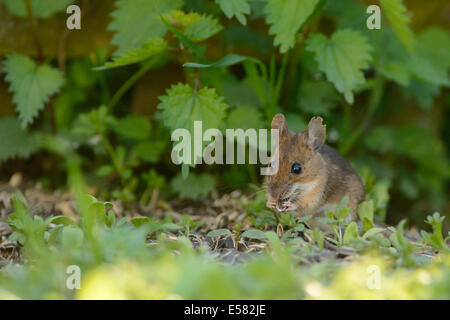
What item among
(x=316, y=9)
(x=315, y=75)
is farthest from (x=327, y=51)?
(x=315, y=75)

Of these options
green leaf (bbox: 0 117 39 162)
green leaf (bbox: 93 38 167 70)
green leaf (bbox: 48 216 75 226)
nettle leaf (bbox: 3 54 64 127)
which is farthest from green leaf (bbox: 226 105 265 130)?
green leaf (bbox: 0 117 39 162)

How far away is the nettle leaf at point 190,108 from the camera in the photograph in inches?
124

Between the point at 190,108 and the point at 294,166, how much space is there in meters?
0.63

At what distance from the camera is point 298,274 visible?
2176 mm

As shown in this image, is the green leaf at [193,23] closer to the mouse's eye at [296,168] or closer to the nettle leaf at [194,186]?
the mouse's eye at [296,168]

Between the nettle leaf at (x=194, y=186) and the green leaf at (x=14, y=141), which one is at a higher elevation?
the green leaf at (x=14, y=141)

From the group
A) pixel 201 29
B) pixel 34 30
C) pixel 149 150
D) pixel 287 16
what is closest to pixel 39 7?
pixel 34 30

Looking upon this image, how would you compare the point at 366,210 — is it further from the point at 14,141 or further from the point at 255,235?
the point at 14,141

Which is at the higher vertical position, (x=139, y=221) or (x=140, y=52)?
(x=140, y=52)

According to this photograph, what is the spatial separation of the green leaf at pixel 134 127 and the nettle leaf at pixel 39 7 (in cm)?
84

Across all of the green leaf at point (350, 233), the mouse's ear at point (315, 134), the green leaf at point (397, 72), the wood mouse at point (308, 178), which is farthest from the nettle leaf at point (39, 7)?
the green leaf at point (350, 233)

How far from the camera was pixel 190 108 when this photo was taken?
127 inches

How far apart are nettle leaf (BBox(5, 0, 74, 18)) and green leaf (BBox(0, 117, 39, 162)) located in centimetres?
80

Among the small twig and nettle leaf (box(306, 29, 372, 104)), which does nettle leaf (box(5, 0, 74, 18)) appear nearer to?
the small twig
